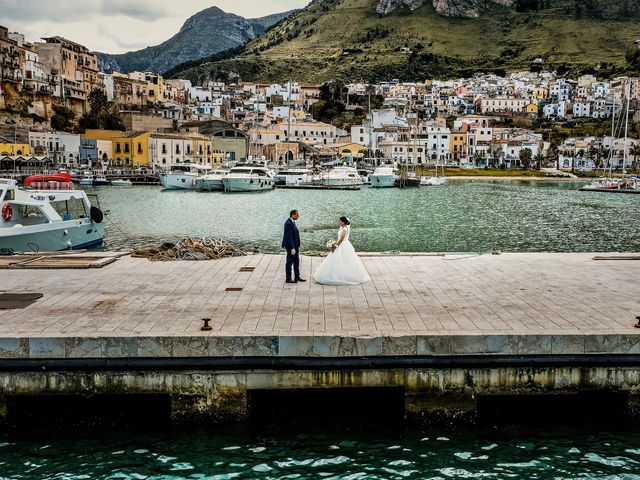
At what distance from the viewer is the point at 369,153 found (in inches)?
6191

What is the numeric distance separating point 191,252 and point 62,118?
406 ft

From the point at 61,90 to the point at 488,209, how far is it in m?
105

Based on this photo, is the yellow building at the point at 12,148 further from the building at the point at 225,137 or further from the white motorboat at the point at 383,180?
the white motorboat at the point at 383,180

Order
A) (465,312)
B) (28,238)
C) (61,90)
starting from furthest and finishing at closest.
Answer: (61,90)
(28,238)
(465,312)

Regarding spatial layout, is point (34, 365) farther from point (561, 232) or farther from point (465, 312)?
point (561, 232)

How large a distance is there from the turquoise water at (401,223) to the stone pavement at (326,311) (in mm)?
16974

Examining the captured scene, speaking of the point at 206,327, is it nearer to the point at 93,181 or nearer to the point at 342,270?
the point at 342,270

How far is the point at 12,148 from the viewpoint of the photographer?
108188 millimetres

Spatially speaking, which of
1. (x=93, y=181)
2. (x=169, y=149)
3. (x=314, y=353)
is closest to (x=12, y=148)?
(x=93, y=181)

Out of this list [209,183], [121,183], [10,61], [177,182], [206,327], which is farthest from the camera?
[10,61]

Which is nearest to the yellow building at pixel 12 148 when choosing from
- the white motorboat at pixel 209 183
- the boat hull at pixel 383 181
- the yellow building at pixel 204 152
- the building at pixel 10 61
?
the building at pixel 10 61

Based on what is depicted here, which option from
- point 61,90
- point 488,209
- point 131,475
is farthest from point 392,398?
point 61,90

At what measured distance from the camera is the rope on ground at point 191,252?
701 inches

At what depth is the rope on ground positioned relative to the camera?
1780 cm
